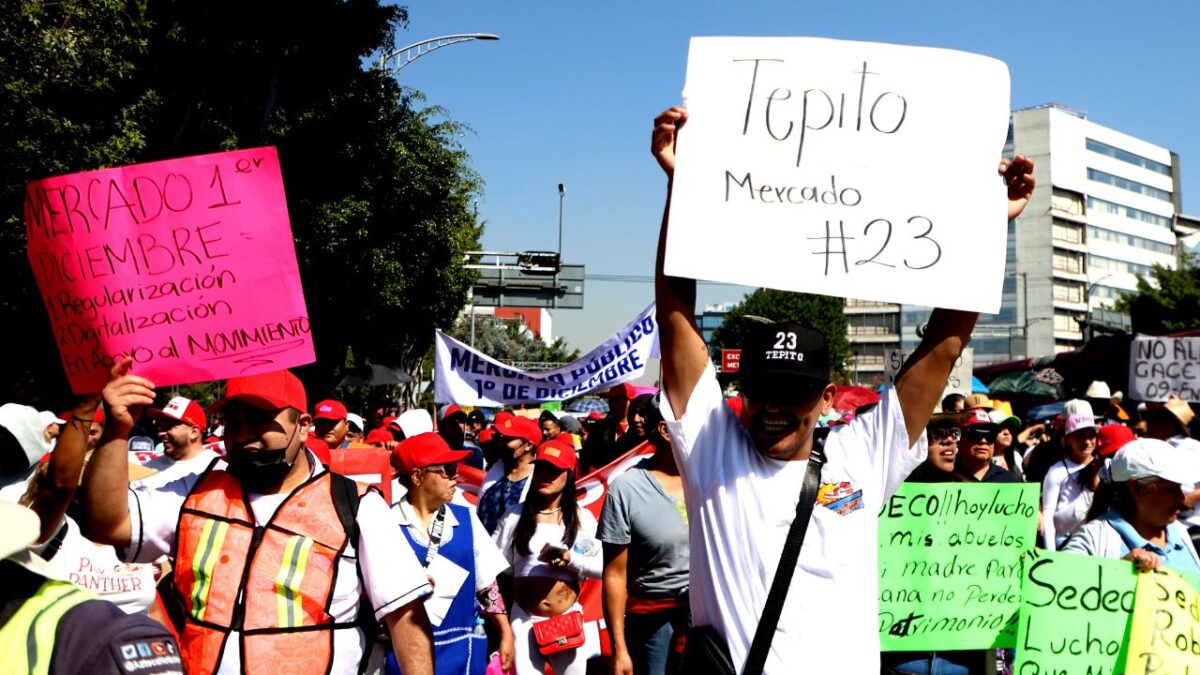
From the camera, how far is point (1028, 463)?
10797mm

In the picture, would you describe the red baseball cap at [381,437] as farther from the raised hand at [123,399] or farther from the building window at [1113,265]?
the building window at [1113,265]

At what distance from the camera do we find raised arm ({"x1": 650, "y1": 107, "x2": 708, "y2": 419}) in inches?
125

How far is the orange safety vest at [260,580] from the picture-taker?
3.54 m

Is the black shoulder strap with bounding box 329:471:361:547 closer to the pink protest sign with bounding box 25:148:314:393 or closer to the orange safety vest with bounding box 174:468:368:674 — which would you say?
the orange safety vest with bounding box 174:468:368:674

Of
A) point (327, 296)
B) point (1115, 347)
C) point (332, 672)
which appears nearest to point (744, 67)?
point (332, 672)

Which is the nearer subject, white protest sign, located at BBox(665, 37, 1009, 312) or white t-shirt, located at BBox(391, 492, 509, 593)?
white protest sign, located at BBox(665, 37, 1009, 312)

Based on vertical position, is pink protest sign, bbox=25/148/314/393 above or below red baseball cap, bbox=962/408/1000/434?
above

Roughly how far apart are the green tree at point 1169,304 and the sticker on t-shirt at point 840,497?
152ft

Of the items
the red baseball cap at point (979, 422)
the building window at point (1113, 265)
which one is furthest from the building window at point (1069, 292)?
the red baseball cap at point (979, 422)

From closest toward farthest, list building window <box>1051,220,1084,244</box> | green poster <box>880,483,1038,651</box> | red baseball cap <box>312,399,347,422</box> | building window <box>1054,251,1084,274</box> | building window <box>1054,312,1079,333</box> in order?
green poster <box>880,483,1038,651</box>
red baseball cap <box>312,399,347,422</box>
building window <box>1051,220,1084,244</box>
building window <box>1054,251,1084,274</box>
building window <box>1054,312,1079,333</box>

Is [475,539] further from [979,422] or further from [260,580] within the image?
[979,422]

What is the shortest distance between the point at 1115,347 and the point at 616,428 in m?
18.7

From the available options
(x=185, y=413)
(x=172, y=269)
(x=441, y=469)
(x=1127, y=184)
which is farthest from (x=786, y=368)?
(x=1127, y=184)

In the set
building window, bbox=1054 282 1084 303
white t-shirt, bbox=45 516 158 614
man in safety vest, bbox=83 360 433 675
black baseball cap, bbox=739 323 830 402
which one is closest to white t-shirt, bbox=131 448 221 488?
white t-shirt, bbox=45 516 158 614
